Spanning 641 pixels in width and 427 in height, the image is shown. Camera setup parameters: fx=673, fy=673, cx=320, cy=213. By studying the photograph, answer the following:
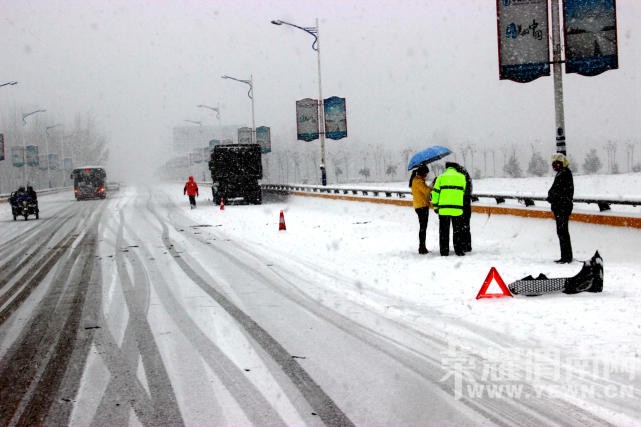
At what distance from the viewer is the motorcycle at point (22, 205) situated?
A: 3044 centimetres

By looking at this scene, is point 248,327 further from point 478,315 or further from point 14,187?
point 14,187

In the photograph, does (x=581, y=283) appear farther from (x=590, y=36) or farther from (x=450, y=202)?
(x=590, y=36)

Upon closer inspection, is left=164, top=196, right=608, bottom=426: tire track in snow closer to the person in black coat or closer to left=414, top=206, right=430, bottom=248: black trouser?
left=414, top=206, right=430, bottom=248: black trouser

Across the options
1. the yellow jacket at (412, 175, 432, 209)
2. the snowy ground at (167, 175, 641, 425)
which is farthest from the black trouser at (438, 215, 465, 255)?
the yellow jacket at (412, 175, 432, 209)

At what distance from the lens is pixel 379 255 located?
14.0m

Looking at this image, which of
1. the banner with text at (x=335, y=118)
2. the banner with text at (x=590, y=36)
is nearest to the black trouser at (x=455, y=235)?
the banner with text at (x=590, y=36)

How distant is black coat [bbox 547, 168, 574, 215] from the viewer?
1144 centimetres

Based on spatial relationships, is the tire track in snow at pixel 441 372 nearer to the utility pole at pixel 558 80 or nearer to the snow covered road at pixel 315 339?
the snow covered road at pixel 315 339

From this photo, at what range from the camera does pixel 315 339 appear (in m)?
6.77

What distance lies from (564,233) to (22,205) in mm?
25913

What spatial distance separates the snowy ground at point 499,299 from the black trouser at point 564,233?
33 centimetres

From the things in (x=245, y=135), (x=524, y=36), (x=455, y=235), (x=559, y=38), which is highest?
(x=245, y=135)

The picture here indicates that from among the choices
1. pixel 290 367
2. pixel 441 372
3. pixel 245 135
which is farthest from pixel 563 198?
pixel 245 135

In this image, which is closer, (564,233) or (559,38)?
(564,233)
